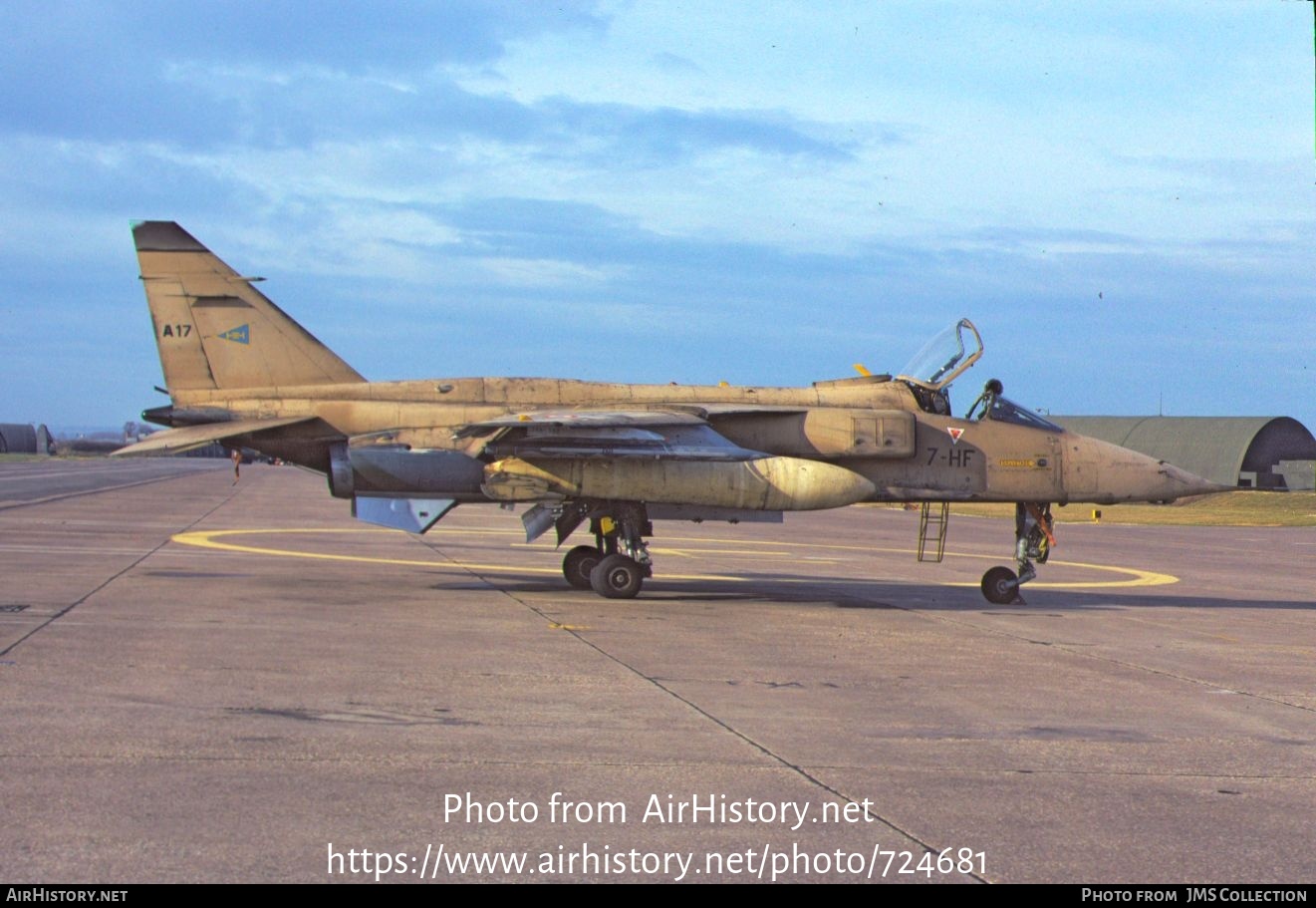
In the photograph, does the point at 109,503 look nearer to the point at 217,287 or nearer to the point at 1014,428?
the point at 217,287

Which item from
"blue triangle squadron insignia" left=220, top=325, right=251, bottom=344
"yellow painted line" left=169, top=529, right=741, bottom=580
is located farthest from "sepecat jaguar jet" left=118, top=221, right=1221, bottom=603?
"yellow painted line" left=169, top=529, right=741, bottom=580

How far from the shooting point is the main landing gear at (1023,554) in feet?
64.5

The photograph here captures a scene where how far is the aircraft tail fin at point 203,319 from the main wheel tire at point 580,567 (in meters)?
4.62

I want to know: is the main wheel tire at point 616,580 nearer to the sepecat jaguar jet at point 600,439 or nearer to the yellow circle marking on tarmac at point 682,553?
the sepecat jaguar jet at point 600,439

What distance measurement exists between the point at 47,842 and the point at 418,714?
11.9 ft

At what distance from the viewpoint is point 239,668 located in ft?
36.9

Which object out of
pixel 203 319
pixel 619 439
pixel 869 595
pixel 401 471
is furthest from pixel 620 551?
pixel 203 319

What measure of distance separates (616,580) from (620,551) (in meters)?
1.26

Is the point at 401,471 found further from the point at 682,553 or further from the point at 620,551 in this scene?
the point at 682,553

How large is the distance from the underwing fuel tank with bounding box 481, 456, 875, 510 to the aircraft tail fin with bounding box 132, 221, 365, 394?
343cm

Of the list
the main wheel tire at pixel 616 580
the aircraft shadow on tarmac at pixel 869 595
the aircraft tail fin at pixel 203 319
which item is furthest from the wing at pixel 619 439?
the aircraft tail fin at pixel 203 319

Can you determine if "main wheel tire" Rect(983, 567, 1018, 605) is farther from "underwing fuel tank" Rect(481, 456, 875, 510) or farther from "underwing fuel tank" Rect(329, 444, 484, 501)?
"underwing fuel tank" Rect(329, 444, 484, 501)

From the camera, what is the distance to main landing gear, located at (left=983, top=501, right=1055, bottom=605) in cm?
1966
